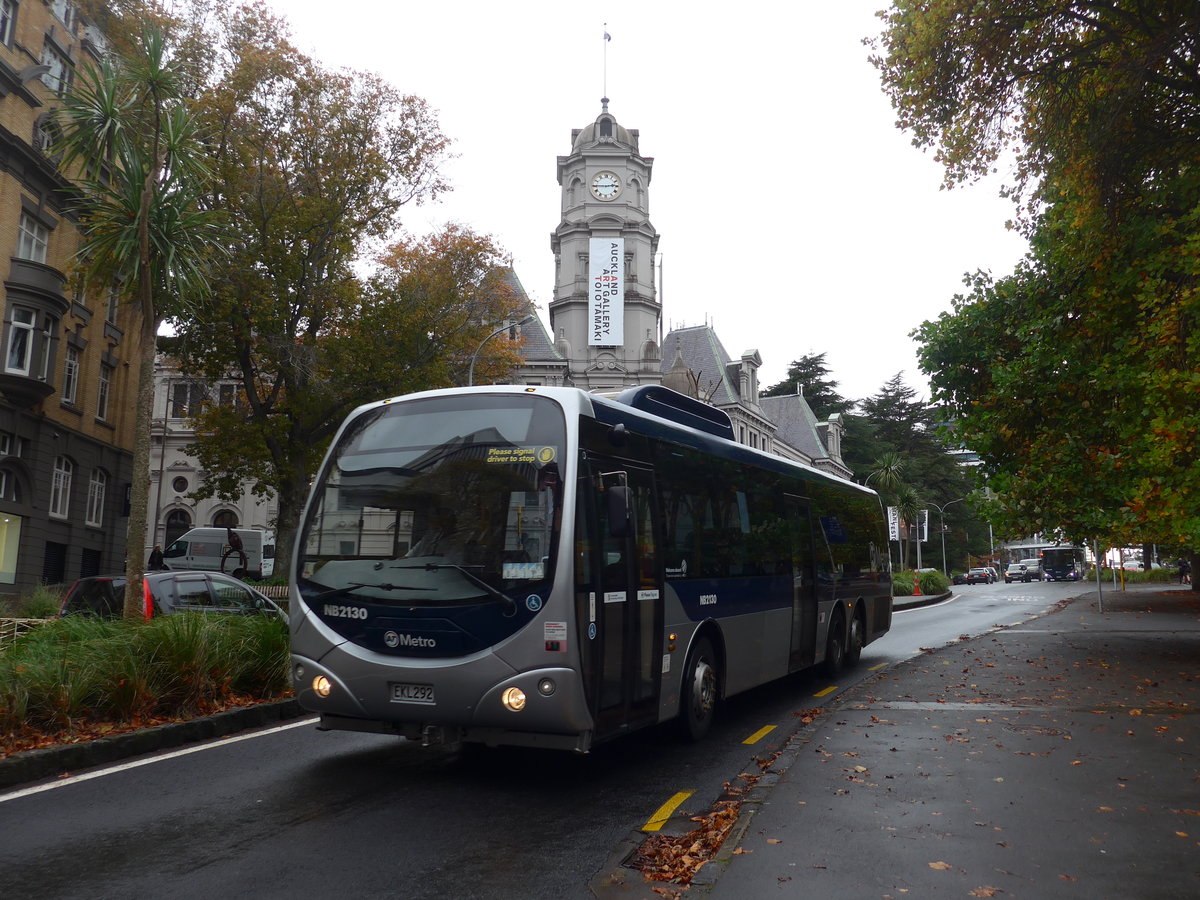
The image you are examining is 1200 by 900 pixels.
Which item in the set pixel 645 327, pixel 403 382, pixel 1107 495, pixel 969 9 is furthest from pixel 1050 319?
pixel 645 327

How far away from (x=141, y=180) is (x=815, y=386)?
86785 mm

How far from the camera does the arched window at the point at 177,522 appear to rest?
58.6 m

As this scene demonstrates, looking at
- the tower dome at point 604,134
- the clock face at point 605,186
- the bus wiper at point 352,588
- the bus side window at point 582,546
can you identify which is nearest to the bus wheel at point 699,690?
the bus side window at point 582,546

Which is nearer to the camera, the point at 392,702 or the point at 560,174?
the point at 392,702

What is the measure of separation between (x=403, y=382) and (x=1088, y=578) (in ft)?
213

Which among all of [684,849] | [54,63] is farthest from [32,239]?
[684,849]

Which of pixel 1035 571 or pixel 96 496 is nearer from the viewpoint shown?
pixel 96 496

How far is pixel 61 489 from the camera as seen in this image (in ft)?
105

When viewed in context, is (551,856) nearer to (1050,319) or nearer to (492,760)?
(492,760)

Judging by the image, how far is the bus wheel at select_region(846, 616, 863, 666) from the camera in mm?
15273

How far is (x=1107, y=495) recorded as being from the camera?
1720cm

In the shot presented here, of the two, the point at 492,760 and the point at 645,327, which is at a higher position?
the point at 645,327

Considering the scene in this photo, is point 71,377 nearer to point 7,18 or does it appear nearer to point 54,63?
point 54,63

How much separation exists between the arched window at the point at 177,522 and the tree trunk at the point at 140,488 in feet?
161
